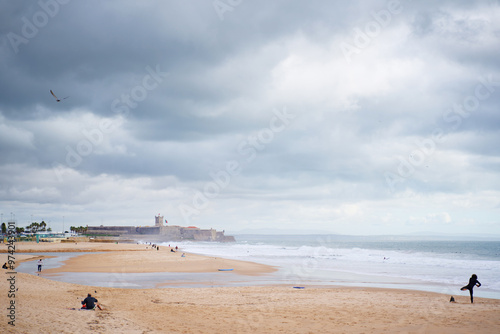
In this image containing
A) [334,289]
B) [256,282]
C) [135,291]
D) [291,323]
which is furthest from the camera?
[256,282]

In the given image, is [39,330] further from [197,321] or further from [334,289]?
[334,289]

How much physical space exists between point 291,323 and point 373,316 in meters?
3.79

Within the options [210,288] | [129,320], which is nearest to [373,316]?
[129,320]

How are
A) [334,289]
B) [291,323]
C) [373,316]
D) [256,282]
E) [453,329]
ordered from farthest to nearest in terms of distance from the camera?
[256,282] < [334,289] < [373,316] < [291,323] < [453,329]

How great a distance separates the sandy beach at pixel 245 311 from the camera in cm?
1312

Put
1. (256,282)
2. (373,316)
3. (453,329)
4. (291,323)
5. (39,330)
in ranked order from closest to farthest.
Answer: (39,330), (453,329), (291,323), (373,316), (256,282)

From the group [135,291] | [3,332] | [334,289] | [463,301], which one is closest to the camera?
[3,332]

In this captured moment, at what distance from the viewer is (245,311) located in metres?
16.5

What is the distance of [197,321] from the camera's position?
14430 mm

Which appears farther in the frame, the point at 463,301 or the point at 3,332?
the point at 463,301

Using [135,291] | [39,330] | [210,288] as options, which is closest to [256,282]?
[210,288]

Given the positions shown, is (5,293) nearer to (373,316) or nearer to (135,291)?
(135,291)

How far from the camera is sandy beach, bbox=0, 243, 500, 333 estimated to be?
13125 millimetres

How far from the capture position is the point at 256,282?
27484 millimetres
